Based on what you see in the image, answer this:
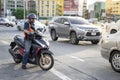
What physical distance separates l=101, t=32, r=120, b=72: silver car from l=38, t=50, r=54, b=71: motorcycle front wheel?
1.62 metres

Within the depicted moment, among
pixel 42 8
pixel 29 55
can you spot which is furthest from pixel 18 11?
pixel 29 55

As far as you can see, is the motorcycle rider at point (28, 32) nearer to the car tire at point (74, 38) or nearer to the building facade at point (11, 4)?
the car tire at point (74, 38)

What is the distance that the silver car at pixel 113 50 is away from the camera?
924cm

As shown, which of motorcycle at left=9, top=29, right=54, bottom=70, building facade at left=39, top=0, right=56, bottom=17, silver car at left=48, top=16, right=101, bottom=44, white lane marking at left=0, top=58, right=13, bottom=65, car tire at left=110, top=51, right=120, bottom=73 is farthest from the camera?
building facade at left=39, top=0, right=56, bottom=17

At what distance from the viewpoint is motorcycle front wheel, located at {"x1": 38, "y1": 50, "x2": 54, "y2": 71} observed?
368 inches

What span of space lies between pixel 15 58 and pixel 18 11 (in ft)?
446

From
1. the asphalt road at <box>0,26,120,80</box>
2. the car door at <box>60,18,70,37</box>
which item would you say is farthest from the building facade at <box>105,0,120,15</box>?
the asphalt road at <box>0,26,120,80</box>

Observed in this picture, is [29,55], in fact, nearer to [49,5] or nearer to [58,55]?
[58,55]

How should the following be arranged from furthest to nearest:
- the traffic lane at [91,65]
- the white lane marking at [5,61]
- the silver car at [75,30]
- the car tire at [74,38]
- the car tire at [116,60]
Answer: the car tire at [74,38] < the silver car at [75,30] < the white lane marking at [5,61] < the car tire at [116,60] < the traffic lane at [91,65]

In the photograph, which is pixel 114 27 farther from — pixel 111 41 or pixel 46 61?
pixel 46 61

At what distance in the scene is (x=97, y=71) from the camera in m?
9.45

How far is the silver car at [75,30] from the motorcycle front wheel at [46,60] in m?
8.72

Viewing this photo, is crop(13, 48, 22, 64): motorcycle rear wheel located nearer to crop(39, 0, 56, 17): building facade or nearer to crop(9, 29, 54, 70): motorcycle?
crop(9, 29, 54, 70): motorcycle

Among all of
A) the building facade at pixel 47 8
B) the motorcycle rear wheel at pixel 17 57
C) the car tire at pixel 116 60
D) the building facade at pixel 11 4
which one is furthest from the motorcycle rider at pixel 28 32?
the building facade at pixel 11 4
